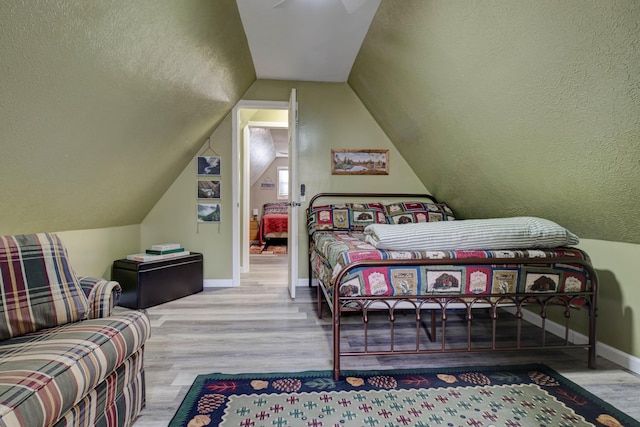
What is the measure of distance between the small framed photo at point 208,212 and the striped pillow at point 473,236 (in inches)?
86.0

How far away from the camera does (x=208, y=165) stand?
3.31m

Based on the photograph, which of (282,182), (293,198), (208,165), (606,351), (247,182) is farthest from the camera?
(282,182)

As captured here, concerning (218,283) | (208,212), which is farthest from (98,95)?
(218,283)

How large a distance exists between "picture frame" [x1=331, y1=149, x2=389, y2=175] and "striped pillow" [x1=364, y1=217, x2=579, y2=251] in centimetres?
180

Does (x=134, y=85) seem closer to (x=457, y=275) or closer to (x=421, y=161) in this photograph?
(x=457, y=275)

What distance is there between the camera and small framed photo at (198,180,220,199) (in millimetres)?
3312

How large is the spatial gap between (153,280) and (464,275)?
2.47 m

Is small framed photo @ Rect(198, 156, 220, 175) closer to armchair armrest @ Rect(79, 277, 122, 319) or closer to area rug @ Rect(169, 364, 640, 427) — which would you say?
armchair armrest @ Rect(79, 277, 122, 319)

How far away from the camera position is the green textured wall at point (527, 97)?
3.91ft

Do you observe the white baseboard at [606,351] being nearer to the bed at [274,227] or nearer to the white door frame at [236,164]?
the white door frame at [236,164]

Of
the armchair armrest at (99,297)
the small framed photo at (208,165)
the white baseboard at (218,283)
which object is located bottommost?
the white baseboard at (218,283)

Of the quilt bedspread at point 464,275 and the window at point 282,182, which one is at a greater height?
the window at point 282,182

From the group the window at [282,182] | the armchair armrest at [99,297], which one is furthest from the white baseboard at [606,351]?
the window at [282,182]

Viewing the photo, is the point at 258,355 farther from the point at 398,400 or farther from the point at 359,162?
the point at 359,162
